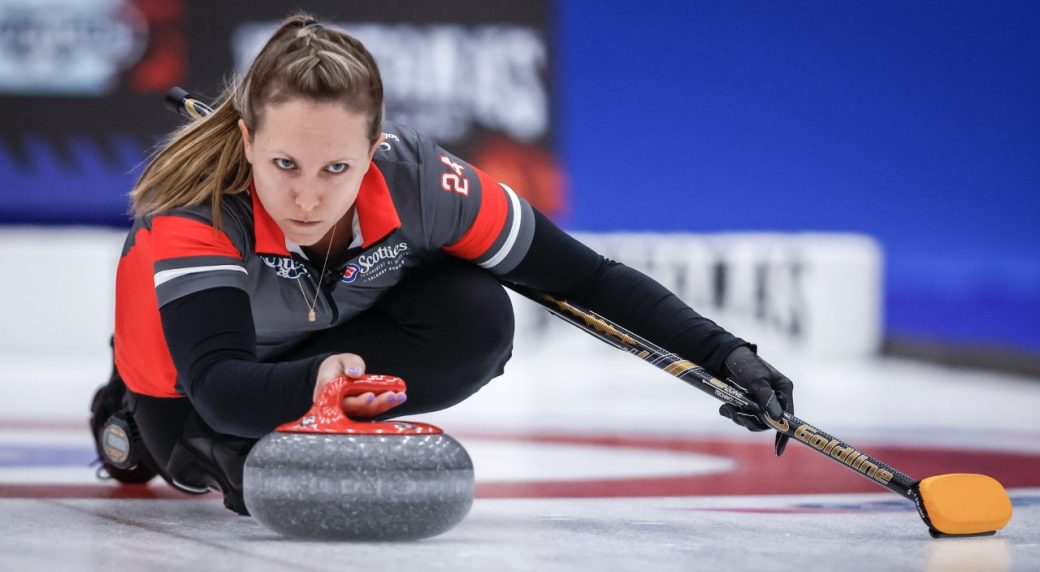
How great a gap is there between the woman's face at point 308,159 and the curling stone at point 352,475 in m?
0.26

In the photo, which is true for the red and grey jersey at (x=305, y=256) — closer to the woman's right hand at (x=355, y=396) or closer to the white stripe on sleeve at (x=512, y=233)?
the white stripe on sleeve at (x=512, y=233)

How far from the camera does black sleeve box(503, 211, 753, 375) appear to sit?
2.02 metres

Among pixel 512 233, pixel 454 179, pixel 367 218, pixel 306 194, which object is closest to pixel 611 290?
pixel 512 233

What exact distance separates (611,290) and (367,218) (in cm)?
42

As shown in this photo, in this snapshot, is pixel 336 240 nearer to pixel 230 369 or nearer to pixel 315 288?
pixel 315 288

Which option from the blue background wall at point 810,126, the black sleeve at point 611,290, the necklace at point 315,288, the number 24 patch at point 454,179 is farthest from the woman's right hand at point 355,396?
the blue background wall at point 810,126

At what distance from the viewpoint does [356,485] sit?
59.5 inches

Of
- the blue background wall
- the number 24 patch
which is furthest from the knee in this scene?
the blue background wall

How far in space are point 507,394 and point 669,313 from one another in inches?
112

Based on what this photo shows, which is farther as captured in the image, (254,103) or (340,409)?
(254,103)

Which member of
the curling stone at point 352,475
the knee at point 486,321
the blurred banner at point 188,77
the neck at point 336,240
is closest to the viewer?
the curling stone at point 352,475

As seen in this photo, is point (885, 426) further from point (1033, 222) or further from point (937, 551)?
point (1033, 222)

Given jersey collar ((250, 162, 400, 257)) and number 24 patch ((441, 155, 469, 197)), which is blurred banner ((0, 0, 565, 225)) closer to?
number 24 patch ((441, 155, 469, 197))

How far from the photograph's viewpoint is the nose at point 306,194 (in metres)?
1.65
